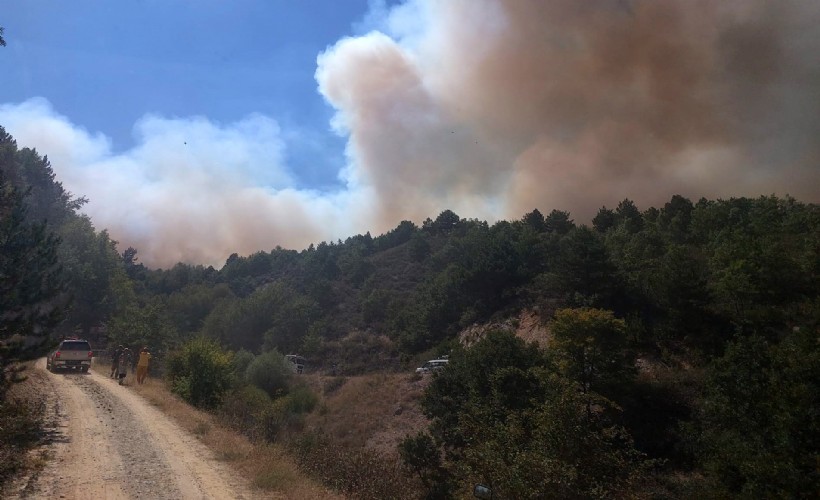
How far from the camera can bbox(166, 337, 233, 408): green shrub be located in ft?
79.0

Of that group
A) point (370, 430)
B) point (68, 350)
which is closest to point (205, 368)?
point (68, 350)

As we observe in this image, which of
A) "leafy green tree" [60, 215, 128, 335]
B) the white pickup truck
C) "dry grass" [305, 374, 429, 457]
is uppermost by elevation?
"leafy green tree" [60, 215, 128, 335]

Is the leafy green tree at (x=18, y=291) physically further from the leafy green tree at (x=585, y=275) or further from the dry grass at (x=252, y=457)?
the leafy green tree at (x=585, y=275)

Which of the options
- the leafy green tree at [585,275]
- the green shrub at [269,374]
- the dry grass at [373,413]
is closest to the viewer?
the dry grass at [373,413]

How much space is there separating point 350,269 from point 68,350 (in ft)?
298

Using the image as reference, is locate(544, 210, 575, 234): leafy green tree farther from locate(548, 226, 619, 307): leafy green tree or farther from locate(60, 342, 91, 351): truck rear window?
Result: locate(60, 342, 91, 351): truck rear window

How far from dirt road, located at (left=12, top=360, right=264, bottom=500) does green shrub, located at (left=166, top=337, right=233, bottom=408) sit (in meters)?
4.87

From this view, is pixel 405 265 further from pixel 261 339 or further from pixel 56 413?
pixel 56 413

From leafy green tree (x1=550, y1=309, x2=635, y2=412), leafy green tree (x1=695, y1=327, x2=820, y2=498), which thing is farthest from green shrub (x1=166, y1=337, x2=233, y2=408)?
leafy green tree (x1=695, y1=327, x2=820, y2=498)

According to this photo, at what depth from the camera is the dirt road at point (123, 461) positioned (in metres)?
9.75

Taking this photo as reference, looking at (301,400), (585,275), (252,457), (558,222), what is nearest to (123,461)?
(252,457)

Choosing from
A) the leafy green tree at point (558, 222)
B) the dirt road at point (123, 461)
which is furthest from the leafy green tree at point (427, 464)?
the leafy green tree at point (558, 222)

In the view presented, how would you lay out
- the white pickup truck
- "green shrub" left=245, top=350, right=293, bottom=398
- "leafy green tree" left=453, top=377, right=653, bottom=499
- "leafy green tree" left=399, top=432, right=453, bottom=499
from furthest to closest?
1. "green shrub" left=245, top=350, right=293, bottom=398
2. the white pickup truck
3. "leafy green tree" left=399, top=432, right=453, bottom=499
4. "leafy green tree" left=453, top=377, right=653, bottom=499

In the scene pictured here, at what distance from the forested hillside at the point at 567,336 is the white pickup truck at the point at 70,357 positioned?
4.00ft
